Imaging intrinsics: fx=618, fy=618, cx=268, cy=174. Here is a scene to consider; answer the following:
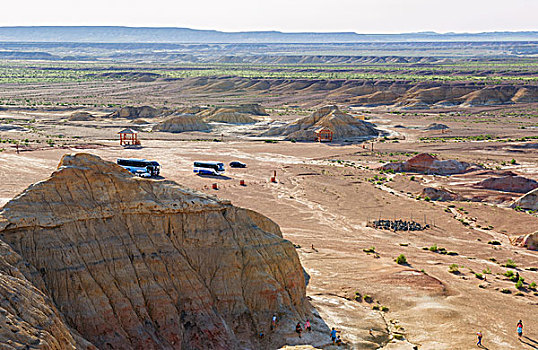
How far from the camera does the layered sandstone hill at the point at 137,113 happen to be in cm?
11312

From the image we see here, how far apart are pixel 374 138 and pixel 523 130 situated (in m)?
24.8

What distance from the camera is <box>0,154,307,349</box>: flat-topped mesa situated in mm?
17578

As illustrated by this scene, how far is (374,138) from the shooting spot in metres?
90.9

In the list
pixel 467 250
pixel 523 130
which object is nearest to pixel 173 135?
pixel 523 130

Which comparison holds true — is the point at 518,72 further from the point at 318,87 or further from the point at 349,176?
the point at 349,176

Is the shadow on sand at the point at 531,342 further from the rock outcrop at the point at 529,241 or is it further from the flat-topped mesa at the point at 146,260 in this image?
the rock outcrop at the point at 529,241

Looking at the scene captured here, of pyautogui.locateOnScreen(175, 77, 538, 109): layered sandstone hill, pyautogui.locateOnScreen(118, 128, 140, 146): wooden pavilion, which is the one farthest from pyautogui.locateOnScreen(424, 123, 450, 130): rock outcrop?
pyautogui.locateOnScreen(118, 128, 140, 146): wooden pavilion

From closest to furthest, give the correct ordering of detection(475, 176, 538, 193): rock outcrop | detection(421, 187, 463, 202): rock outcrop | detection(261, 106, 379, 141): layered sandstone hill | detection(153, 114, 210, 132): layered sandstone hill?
detection(421, 187, 463, 202): rock outcrop < detection(475, 176, 538, 193): rock outcrop < detection(261, 106, 379, 141): layered sandstone hill < detection(153, 114, 210, 132): layered sandstone hill

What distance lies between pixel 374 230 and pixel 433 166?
23980 mm

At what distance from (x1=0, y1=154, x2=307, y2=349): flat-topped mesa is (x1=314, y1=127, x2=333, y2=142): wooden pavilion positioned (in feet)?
215

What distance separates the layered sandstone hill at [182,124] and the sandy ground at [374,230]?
26.5 ft

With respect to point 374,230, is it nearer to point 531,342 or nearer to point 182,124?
point 531,342

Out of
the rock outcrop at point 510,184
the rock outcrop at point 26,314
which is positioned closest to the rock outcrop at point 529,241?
the rock outcrop at point 510,184

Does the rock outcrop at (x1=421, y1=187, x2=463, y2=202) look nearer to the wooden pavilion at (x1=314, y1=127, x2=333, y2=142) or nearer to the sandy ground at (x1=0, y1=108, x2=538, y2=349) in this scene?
the sandy ground at (x1=0, y1=108, x2=538, y2=349)
